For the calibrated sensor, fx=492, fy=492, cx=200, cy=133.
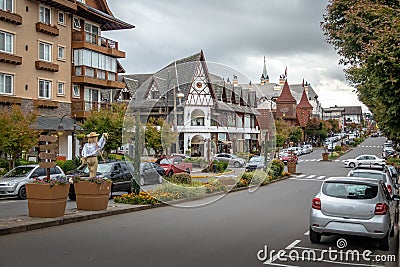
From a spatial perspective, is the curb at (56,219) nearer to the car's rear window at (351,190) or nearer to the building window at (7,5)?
the car's rear window at (351,190)

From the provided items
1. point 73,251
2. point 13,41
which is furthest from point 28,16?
point 73,251

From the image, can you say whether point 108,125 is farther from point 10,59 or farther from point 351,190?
point 351,190

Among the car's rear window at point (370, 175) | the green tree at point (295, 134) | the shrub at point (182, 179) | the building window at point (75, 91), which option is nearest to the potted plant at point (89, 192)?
the shrub at point (182, 179)

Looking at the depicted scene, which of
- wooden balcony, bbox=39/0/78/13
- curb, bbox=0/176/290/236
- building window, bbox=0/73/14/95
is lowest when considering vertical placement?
curb, bbox=0/176/290/236

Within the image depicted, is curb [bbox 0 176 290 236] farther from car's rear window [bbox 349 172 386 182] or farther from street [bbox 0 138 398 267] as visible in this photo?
car's rear window [bbox 349 172 386 182]

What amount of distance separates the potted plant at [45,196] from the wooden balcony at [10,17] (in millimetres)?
20534

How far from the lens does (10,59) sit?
31.4 metres

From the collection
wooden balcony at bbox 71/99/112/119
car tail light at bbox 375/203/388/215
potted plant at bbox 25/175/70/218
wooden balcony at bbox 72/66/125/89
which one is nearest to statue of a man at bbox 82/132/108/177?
potted plant at bbox 25/175/70/218

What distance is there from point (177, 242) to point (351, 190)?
163 inches

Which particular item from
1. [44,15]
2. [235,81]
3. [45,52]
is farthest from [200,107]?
[44,15]

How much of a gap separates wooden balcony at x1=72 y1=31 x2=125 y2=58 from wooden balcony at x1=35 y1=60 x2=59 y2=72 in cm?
339

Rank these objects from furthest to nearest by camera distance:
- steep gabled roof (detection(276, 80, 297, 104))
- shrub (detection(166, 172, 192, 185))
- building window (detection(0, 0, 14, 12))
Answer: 1. steep gabled roof (detection(276, 80, 297, 104))
2. building window (detection(0, 0, 14, 12))
3. shrub (detection(166, 172, 192, 185))

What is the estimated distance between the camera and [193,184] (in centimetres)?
1891

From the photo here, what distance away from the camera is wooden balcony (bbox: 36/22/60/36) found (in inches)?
1348
